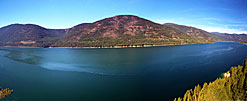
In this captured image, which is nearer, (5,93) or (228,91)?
(228,91)

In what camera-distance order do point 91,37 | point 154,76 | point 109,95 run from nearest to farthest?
point 109,95 < point 154,76 < point 91,37

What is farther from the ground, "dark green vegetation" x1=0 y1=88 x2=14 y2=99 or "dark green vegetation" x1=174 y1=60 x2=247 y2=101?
"dark green vegetation" x1=174 y1=60 x2=247 y2=101

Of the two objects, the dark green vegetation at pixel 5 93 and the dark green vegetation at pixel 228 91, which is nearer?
the dark green vegetation at pixel 228 91

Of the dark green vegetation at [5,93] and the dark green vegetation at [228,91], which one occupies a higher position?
the dark green vegetation at [228,91]

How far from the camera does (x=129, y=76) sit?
3688 centimetres

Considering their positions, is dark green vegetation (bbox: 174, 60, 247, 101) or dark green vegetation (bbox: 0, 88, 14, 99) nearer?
dark green vegetation (bbox: 174, 60, 247, 101)

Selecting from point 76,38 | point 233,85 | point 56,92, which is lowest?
point 56,92

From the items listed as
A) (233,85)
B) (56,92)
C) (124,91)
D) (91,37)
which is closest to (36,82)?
(56,92)

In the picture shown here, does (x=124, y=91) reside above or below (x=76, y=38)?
below

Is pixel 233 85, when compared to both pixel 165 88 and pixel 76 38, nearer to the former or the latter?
pixel 165 88

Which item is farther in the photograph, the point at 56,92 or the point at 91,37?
the point at 91,37

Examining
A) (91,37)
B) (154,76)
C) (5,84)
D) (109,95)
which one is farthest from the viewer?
(91,37)

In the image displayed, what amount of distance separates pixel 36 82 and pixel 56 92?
35.7 feet

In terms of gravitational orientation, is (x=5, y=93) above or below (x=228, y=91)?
below
